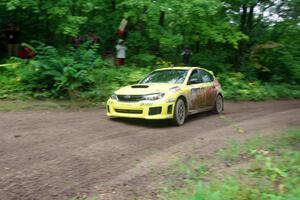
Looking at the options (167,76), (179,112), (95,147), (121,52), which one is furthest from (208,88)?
(121,52)

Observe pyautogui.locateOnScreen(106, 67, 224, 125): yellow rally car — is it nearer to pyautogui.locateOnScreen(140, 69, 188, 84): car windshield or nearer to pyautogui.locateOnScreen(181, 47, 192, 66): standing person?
pyautogui.locateOnScreen(140, 69, 188, 84): car windshield

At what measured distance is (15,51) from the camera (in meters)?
17.7

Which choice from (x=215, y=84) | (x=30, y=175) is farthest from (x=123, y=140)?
(x=215, y=84)

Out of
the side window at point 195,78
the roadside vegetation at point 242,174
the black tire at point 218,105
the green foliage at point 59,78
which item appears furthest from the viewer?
the green foliage at point 59,78

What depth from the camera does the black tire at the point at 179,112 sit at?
10.3 m

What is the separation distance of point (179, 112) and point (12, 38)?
33.4 feet

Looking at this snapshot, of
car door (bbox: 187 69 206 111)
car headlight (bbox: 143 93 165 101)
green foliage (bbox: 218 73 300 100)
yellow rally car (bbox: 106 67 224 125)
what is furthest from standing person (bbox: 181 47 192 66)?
car headlight (bbox: 143 93 165 101)

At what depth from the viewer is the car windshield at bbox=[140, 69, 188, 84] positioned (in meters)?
11.2

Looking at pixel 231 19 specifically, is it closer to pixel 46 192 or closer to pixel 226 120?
pixel 226 120

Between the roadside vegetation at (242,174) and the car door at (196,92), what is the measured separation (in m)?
3.12

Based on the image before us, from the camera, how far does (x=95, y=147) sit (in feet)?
25.6

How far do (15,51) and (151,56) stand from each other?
19.8 ft

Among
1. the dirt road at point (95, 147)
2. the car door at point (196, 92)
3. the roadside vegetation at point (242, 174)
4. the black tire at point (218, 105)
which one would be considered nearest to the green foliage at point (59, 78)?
the dirt road at point (95, 147)

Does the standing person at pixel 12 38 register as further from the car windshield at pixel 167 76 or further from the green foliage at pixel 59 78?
the car windshield at pixel 167 76
